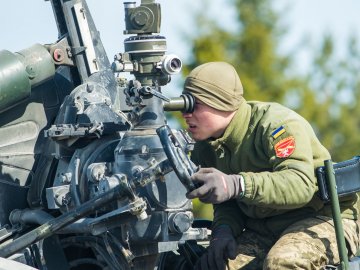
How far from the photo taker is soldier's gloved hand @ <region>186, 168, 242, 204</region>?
5793 mm

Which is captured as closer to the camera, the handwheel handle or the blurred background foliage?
the handwheel handle

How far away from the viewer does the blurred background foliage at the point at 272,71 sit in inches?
1309

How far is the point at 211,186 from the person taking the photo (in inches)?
228

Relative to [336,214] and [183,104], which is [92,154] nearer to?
[183,104]

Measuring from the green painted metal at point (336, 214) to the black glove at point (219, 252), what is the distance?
2.05ft

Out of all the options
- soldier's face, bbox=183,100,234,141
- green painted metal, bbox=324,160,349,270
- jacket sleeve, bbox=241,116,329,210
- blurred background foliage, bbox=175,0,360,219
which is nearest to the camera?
jacket sleeve, bbox=241,116,329,210

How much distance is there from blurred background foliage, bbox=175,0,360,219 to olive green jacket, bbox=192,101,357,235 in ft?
76.3

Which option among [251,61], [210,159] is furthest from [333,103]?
[210,159]

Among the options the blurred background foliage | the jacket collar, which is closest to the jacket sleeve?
the jacket collar

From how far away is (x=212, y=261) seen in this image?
21.5ft

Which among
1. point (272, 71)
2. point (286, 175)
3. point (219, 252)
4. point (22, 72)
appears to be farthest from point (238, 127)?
point (272, 71)

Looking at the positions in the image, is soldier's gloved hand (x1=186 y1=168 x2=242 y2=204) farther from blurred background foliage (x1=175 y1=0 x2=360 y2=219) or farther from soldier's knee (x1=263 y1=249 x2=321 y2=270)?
blurred background foliage (x1=175 y1=0 x2=360 y2=219)

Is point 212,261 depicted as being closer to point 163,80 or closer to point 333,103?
point 163,80

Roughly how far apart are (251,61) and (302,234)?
92.3 ft
